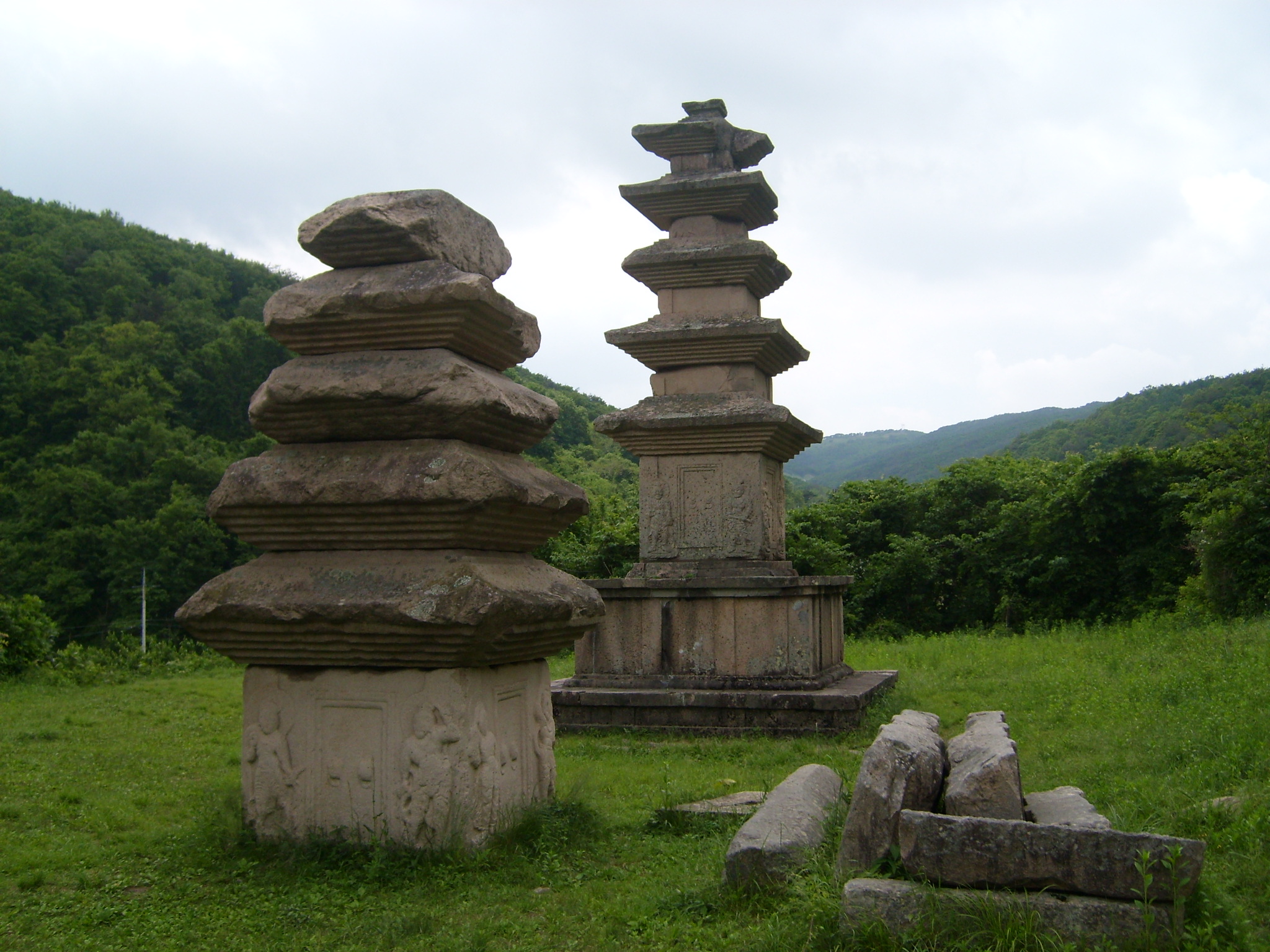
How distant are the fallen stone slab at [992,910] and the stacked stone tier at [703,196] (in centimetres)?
821

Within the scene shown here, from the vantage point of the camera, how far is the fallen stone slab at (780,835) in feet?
13.5

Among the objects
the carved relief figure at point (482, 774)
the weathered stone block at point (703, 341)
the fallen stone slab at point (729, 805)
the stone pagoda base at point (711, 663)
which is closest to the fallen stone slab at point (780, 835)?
the fallen stone slab at point (729, 805)

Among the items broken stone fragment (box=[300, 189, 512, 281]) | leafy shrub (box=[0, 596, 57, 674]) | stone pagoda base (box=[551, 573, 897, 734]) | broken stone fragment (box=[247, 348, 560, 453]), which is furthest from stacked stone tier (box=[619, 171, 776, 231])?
leafy shrub (box=[0, 596, 57, 674])

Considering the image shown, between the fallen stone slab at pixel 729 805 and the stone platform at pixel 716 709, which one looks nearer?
the fallen stone slab at pixel 729 805

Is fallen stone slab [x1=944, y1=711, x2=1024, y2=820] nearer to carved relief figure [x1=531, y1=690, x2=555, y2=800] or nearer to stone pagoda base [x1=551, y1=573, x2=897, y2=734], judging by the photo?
carved relief figure [x1=531, y1=690, x2=555, y2=800]

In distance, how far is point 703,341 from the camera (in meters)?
10.4

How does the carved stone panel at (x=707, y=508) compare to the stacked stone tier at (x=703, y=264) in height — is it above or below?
below

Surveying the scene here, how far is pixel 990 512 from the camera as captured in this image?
19.5 m

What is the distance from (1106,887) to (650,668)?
6341 mm

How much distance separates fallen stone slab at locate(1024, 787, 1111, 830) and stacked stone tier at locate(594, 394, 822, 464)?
5.28 meters

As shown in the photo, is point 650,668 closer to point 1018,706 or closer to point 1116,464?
point 1018,706

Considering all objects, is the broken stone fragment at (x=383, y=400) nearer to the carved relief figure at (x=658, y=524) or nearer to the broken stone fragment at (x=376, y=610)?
the broken stone fragment at (x=376, y=610)

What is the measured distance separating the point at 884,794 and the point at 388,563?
7.56ft

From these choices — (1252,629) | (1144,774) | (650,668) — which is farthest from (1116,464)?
(1144,774)
